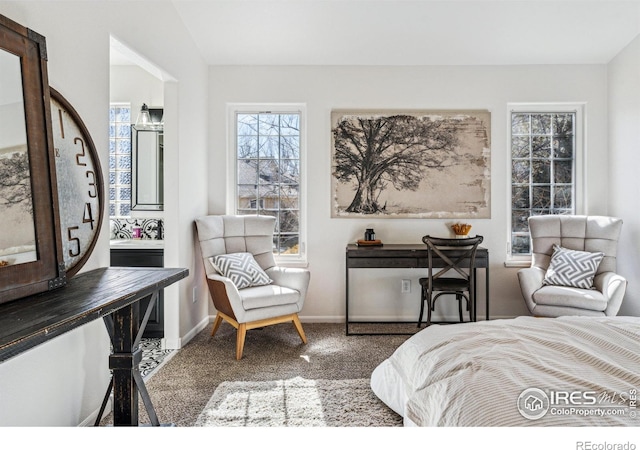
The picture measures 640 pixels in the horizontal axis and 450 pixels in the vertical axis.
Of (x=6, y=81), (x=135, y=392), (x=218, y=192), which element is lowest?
(x=135, y=392)

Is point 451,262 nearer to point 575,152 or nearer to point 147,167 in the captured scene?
point 575,152

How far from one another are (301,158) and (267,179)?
0.42 meters

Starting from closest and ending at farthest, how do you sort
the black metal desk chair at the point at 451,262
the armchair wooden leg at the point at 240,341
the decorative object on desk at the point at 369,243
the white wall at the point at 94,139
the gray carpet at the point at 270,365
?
the white wall at the point at 94,139 → the gray carpet at the point at 270,365 → the armchair wooden leg at the point at 240,341 → the black metal desk chair at the point at 451,262 → the decorative object on desk at the point at 369,243

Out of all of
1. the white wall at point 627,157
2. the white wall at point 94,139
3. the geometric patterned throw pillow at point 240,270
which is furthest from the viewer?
the white wall at point 627,157

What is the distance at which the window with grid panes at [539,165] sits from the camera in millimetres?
3965

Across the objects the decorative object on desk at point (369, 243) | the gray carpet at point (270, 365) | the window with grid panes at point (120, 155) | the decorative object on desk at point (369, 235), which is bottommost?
the gray carpet at point (270, 365)

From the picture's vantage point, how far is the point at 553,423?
3.15ft

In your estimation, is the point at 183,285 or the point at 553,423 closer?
the point at 553,423

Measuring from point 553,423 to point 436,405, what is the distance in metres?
0.39

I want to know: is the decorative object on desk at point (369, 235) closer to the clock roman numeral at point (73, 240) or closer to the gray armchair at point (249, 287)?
the gray armchair at point (249, 287)

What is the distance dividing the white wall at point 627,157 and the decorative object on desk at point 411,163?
1175 mm

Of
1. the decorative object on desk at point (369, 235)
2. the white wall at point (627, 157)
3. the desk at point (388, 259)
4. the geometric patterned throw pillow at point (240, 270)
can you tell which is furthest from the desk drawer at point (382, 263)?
the white wall at point (627, 157)
